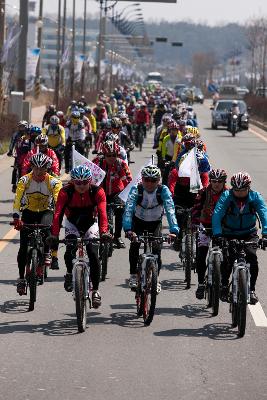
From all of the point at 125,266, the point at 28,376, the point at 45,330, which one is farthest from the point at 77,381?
the point at 125,266

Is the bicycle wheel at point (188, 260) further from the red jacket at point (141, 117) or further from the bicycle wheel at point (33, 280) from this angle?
the red jacket at point (141, 117)

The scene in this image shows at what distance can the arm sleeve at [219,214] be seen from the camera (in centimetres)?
1163

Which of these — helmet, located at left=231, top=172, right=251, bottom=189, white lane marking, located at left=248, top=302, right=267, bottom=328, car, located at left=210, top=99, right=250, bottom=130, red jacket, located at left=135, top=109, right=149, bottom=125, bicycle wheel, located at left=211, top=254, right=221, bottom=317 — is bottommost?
white lane marking, located at left=248, top=302, right=267, bottom=328

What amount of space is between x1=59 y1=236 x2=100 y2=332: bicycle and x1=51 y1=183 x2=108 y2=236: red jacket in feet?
1.17

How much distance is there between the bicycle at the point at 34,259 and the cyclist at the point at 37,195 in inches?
5.6

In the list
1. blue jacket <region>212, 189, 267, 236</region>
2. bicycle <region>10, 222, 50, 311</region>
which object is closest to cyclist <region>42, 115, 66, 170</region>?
bicycle <region>10, 222, 50, 311</region>

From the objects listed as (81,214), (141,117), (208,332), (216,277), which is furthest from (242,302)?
(141,117)

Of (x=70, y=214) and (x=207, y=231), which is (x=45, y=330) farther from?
(x=207, y=231)

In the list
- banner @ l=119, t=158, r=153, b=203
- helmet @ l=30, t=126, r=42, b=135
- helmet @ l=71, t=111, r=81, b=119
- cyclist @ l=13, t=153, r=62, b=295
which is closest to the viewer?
banner @ l=119, t=158, r=153, b=203

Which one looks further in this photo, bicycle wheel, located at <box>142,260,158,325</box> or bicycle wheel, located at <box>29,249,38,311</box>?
bicycle wheel, located at <box>29,249,38,311</box>

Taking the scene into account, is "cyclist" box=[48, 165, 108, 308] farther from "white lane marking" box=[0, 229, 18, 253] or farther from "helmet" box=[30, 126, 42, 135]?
"helmet" box=[30, 126, 42, 135]

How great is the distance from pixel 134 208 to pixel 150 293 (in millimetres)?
1015

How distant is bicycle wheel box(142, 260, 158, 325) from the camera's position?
37.6ft

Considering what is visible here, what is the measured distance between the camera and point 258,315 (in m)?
12.4
